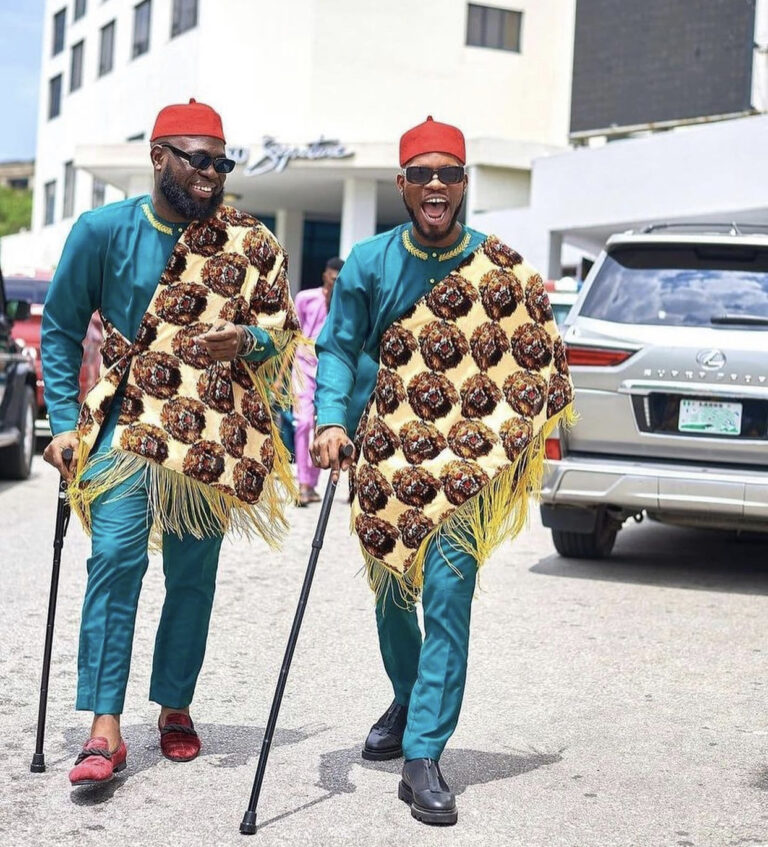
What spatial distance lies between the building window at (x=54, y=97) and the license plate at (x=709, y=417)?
43520 millimetres

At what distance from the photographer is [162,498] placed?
472 cm

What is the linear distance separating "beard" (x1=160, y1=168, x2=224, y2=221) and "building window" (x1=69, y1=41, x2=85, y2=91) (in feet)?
143

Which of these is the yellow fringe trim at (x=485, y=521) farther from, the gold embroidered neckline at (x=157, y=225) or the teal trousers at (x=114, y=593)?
the gold embroidered neckline at (x=157, y=225)

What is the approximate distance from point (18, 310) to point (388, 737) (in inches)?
318

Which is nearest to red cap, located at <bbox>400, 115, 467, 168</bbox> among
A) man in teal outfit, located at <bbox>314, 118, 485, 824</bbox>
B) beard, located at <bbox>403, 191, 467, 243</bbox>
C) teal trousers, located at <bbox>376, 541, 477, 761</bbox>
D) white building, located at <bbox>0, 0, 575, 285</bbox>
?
man in teal outfit, located at <bbox>314, 118, 485, 824</bbox>

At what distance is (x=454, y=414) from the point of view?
467 centimetres

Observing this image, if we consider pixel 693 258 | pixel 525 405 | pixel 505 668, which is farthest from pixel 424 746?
pixel 693 258

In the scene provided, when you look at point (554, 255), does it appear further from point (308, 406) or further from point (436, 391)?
point (436, 391)

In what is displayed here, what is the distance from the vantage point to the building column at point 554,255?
89.0 feet

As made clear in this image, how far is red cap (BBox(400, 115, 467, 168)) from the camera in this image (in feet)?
15.1

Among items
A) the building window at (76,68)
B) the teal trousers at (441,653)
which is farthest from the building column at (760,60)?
the building window at (76,68)

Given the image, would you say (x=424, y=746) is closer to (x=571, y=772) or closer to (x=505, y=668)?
(x=571, y=772)

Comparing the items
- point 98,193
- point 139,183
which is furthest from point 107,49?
point 139,183

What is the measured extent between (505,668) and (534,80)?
110 feet
